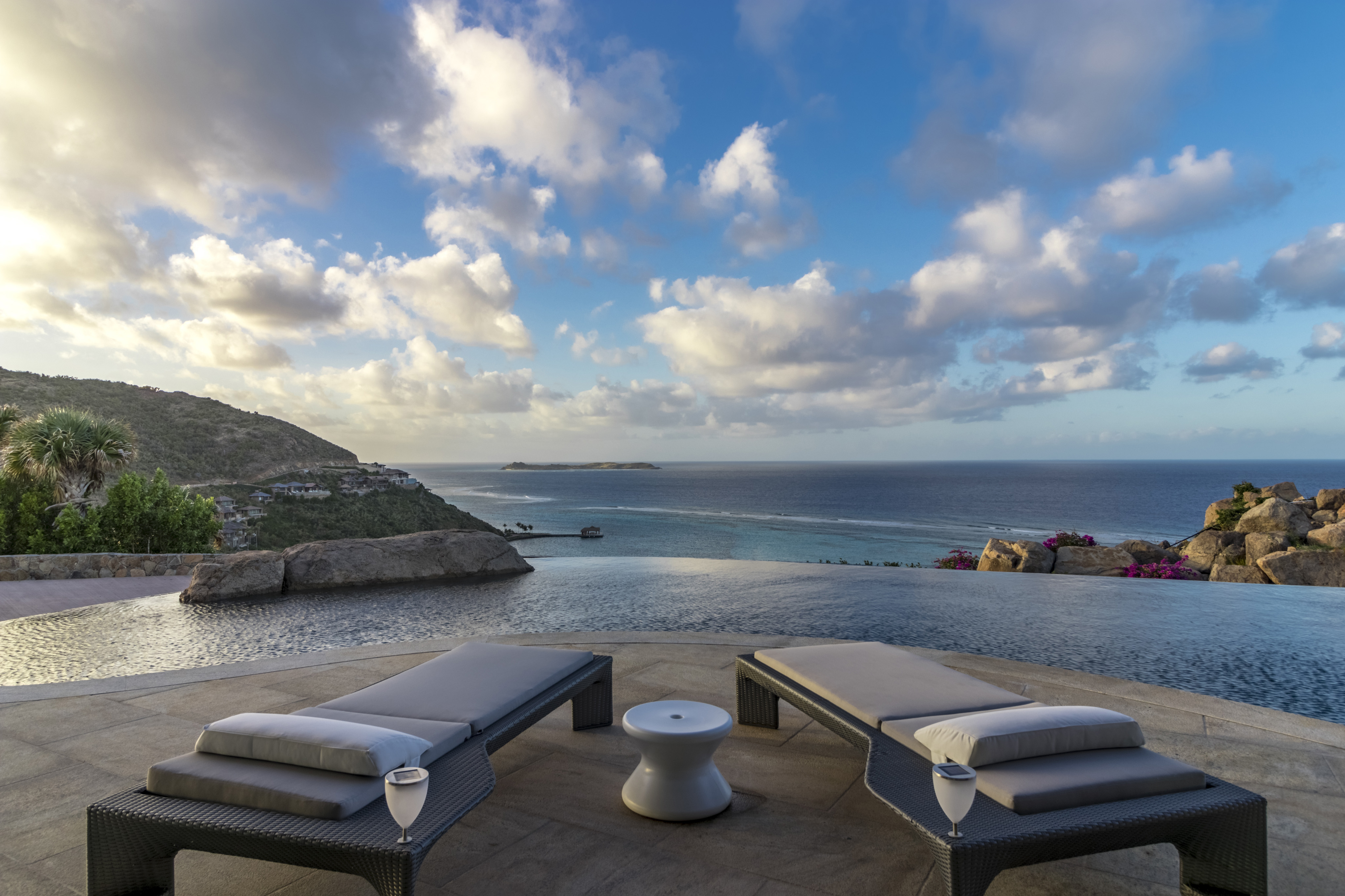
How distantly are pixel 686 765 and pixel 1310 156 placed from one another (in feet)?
51.0

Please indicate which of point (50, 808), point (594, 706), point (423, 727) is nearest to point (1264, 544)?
point (594, 706)

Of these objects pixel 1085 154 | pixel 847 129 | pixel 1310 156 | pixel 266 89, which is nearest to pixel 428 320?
pixel 266 89

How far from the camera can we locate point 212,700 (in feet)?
11.9

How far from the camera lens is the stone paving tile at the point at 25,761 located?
270 centimetres

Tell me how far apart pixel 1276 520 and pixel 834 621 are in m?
10.3

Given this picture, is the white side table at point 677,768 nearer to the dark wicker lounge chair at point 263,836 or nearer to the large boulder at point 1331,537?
the dark wicker lounge chair at point 263,836

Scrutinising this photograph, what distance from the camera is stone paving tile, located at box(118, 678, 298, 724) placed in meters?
3.44

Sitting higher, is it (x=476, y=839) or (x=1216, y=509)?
(x=1216, y=509)

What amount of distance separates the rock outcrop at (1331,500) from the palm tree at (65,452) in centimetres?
2367

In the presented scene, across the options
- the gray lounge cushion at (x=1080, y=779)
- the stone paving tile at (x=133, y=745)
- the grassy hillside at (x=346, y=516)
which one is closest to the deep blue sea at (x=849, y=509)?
the grassy hillside at (x=346, y=516)

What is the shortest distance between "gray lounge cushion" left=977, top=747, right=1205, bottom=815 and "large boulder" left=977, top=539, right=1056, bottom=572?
30.2ft

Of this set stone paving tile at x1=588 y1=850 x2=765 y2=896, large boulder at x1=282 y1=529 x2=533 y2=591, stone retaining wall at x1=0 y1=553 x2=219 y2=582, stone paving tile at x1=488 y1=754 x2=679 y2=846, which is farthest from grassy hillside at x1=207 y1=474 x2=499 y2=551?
stone paving tile at x1=588 y1=850 x2=765 y2=896

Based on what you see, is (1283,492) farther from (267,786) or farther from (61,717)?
(61,717)

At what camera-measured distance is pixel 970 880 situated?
1.55 meters
